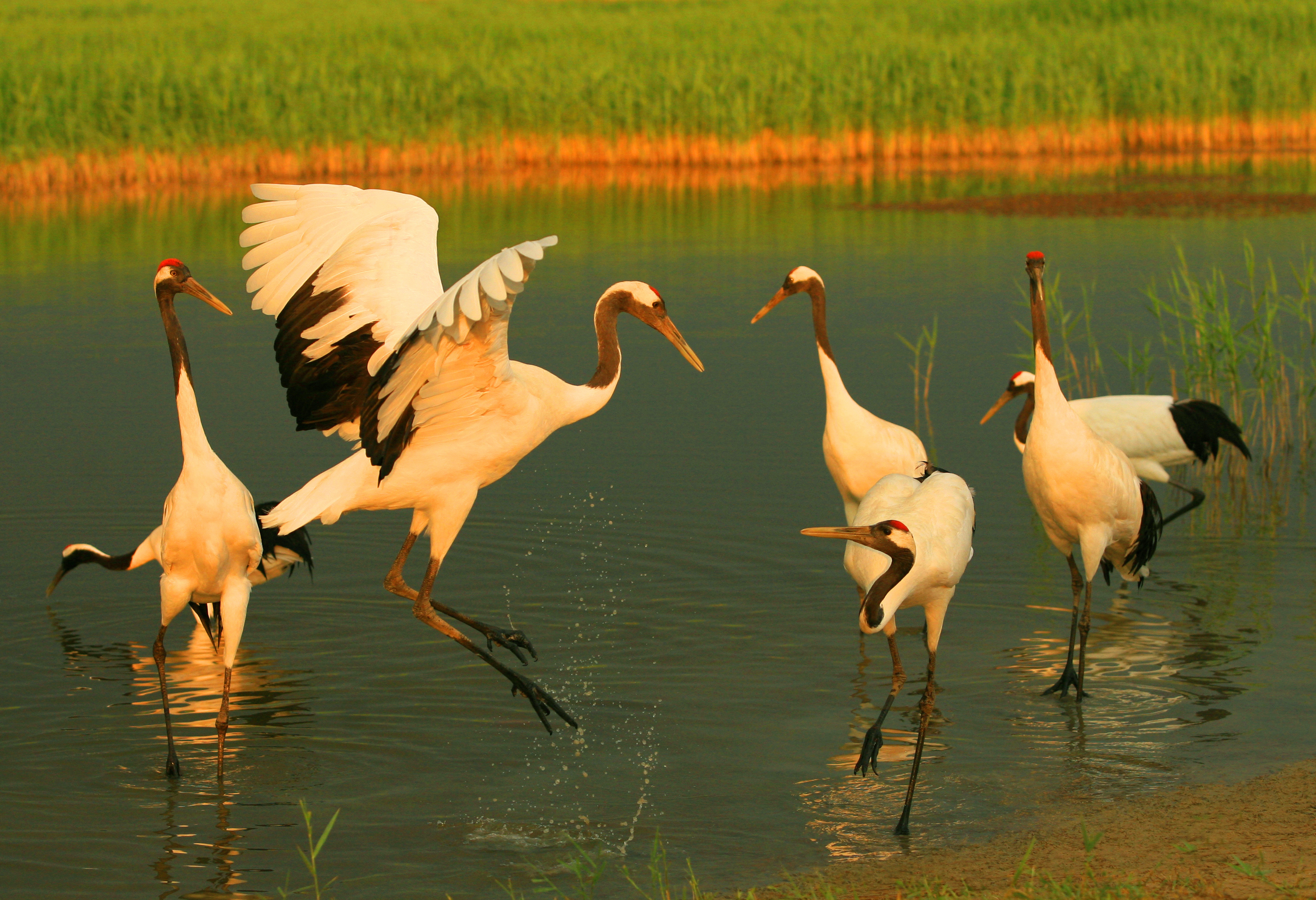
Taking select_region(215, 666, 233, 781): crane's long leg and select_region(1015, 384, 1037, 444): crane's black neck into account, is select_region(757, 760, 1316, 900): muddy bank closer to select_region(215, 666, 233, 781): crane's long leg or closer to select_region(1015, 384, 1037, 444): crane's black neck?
select_region(215, 666, 233, 781): crane's long leg

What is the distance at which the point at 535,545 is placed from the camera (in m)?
8.07

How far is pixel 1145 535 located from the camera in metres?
6.70

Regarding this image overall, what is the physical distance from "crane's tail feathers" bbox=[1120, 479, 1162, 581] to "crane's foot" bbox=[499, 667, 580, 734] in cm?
262

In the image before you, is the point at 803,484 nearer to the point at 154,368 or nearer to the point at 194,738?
the point at 194,738

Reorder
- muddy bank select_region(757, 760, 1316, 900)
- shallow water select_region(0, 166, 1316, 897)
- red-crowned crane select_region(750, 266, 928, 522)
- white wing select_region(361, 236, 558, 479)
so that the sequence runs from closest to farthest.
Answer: muddy bank select_region(757, 760, 1316, 900) → white wing select_region(361, 236, 558, 479) → shallow water select_region(0, 166, 1316, 897) → red-crowned crane select_region(750, 266, 928, 522)

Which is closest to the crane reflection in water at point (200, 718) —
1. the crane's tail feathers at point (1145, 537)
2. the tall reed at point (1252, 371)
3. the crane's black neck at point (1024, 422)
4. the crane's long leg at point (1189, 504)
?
the crane's tail feathers at point (1145, 537)

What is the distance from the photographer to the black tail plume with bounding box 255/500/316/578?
22.9ft

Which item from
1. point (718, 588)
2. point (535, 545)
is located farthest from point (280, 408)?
point (718, 588)

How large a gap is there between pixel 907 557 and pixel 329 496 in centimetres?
233

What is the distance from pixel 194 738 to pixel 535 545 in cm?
264

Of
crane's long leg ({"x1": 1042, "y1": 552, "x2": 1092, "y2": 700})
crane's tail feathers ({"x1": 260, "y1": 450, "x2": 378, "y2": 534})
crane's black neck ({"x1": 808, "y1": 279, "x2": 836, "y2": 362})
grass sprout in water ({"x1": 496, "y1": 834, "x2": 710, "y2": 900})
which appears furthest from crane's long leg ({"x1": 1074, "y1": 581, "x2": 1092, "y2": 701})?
crane's tail feathers ({"x1": 260, "y1": 450, "x2": 378, "y2": 534})

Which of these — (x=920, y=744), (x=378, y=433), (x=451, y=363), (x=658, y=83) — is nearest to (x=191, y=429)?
(x=378, y=433)

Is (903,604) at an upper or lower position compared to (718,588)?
upper

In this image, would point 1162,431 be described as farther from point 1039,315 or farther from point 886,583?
point 886,583
